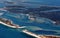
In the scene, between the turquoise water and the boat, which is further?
the boat

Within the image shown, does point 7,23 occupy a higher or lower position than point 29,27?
higher

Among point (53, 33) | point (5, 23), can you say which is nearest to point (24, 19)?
point (5, 23)

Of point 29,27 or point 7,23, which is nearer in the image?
point 29,27

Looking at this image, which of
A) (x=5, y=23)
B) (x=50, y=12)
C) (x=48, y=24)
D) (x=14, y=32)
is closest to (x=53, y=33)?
(x=48, y=24)

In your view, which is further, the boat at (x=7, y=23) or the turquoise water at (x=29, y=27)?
the boat at (x=7, y=23)

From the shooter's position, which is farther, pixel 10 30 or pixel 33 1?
pixel 33 1

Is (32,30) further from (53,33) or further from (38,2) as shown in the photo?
(38,2)

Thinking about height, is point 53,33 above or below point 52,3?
below

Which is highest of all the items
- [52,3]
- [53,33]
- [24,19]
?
[52,3]

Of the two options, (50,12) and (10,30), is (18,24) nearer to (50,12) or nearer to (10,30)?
(10,30)
